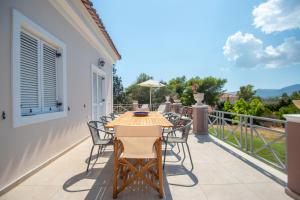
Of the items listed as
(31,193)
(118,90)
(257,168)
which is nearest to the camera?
(31,193)

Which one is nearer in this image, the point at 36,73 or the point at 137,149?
the point at 137,149

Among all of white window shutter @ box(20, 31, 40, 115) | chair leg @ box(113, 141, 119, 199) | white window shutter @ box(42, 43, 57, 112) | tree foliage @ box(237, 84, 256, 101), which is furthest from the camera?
tree foliage @ box(237, 84, 256, 101)

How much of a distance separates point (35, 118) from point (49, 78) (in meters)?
1.07

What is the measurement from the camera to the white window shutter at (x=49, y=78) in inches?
161

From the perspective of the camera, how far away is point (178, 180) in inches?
125

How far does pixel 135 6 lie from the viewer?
10.5 m

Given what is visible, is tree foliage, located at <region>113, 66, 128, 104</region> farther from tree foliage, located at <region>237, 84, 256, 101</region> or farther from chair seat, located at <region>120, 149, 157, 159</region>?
tree foliage, located at <region>237, 84, 256, 101</region>

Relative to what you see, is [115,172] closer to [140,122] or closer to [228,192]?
[140,122]

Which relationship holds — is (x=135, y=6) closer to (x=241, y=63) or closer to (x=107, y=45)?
(x=107, y=45)

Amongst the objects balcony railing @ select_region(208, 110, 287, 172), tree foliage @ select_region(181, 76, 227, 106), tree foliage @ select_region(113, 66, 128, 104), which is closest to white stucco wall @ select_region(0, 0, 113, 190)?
balcony railing @ select_region(208, 110, 287, 172)

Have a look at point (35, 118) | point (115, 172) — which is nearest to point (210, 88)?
point (35, 118)

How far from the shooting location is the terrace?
8.84 feet

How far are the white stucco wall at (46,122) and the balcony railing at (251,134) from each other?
371cm

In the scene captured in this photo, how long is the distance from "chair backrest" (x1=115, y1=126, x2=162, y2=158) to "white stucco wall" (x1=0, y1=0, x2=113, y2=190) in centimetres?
145
